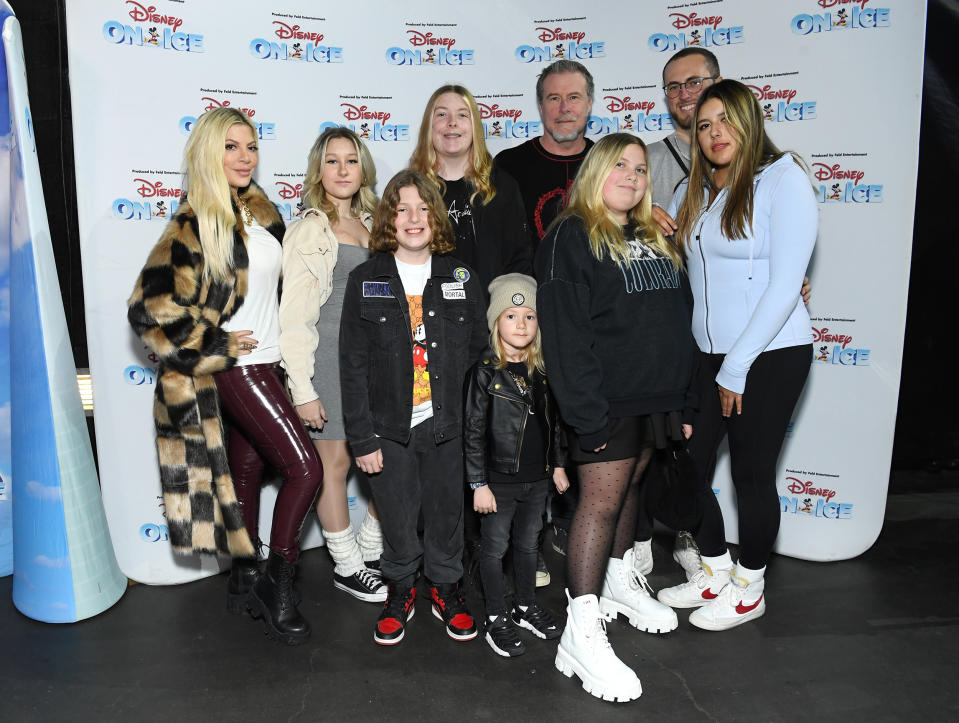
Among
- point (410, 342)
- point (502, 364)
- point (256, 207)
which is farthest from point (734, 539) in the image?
point (256, 207)

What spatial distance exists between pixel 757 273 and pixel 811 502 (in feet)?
5.45

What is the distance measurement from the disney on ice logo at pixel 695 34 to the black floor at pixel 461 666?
8.77 feet

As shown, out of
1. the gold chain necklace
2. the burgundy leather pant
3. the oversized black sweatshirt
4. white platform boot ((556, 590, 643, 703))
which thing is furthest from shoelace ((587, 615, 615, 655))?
the gold chain necklace

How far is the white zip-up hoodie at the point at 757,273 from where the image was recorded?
2.55m

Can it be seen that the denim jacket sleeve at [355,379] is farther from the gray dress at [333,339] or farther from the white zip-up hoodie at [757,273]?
the white zip-up hoodie at [757,273]

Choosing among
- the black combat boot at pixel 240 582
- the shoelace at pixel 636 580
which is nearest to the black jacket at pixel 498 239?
the shoelace at pixel 636 580

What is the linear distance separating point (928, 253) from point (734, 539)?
2.08 m

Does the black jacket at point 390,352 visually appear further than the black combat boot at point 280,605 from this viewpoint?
No

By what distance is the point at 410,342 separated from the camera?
269 centimetres

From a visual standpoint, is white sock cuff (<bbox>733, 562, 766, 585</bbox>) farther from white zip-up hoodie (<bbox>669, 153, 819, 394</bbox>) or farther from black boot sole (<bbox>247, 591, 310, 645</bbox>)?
black boot sole (<bbox>247, 591, 310, 645</bbox>)

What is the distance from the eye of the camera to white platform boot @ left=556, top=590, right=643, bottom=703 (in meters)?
2.45

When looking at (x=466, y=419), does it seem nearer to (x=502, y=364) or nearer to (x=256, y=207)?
(x=502, y=364)

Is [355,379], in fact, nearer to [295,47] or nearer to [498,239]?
[498,239]

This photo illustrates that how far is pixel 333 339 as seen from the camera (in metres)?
3.03
